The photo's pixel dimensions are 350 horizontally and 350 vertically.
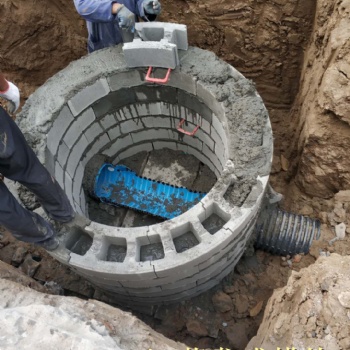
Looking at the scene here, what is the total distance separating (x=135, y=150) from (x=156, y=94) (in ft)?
4.27

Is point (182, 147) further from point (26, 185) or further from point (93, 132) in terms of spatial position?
point (26, 185)

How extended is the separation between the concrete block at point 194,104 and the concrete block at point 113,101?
2.13 feet

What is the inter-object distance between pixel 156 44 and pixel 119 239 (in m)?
2.17

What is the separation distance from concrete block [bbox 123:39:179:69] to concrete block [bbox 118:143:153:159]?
65.3 inches

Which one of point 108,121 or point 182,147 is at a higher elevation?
point 108,121

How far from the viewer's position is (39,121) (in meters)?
4.23

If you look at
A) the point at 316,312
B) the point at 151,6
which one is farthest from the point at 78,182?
the point at 316,312

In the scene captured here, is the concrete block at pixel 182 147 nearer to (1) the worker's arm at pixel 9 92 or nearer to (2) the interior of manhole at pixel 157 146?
(2) the interior of manhole at pixel 157 146

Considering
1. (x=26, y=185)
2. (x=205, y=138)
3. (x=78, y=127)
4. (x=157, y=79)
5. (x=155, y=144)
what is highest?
(x=157, y=79)

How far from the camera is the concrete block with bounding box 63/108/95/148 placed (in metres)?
4.63

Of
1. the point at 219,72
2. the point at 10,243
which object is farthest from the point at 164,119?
the point at 10,243

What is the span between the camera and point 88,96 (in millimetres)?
4566

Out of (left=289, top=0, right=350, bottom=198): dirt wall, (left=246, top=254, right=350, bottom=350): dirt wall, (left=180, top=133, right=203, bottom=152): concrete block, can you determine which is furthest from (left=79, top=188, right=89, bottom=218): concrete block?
(left=289, top=0, right=350, bottom=198): dirt wall

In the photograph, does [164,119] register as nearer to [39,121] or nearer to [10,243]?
[39,121]
